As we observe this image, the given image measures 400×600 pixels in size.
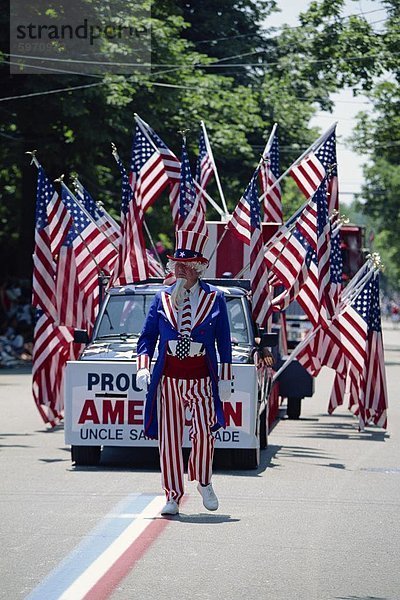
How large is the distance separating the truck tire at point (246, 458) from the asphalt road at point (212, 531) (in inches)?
4.7

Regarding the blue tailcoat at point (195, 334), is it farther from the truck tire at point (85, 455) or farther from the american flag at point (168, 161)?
the american flag at point (168, 161)

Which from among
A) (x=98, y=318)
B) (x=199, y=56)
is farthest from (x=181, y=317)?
(x=199, y=56)

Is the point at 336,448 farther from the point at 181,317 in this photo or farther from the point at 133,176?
the point at 181,317

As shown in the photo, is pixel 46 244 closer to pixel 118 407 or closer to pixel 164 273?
pixel 164 273

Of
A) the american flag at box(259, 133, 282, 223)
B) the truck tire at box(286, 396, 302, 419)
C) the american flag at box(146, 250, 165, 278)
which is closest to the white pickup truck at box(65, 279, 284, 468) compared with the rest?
the american flag at box(146, 250, 165, 278)

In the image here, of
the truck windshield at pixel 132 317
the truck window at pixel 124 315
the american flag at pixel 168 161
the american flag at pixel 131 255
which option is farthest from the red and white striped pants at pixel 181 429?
the american flag at pixel 168 161

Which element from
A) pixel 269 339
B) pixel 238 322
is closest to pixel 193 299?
pixel 269 339

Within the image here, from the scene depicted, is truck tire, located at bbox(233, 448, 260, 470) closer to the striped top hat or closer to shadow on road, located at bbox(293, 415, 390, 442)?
the striped top hat

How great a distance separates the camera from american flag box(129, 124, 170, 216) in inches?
722

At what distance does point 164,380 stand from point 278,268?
6.81 metres

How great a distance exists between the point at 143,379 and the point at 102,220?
8.57 metres

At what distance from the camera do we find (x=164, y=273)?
18438mm

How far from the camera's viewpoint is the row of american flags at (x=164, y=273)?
17297mm

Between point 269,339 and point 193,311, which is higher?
point 193,311
